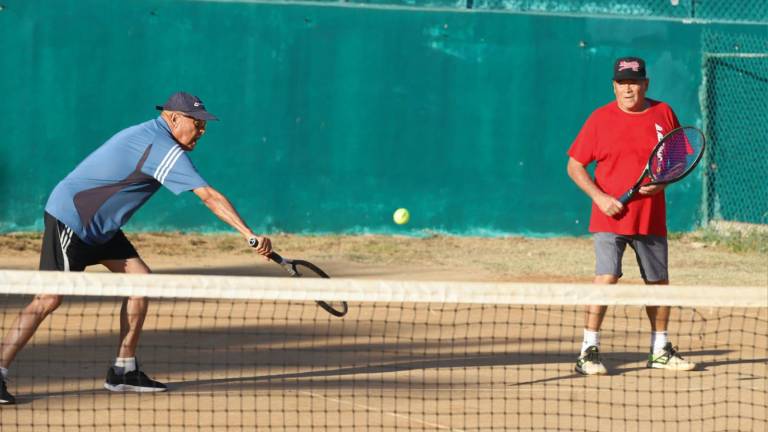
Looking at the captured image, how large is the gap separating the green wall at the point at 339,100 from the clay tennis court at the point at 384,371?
302 cm

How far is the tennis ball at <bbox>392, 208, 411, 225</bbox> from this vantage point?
12906mm

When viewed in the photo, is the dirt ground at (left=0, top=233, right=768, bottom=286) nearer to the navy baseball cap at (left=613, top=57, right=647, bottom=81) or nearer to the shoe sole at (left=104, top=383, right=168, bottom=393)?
the navy baseball cap at (left=613, top=57, right=647, bottom=81)

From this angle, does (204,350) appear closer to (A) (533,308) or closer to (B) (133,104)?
(A) (533,308)

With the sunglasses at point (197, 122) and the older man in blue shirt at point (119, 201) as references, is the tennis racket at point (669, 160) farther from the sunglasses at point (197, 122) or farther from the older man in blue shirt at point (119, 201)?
the sunglasses at point (197, 122)

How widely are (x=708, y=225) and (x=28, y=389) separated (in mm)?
9290

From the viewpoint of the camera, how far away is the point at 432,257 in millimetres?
11766

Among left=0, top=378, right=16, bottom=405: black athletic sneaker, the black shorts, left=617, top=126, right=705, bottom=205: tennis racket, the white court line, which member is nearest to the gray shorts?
left=617, top=126, right=705, bottom=205: tennis racket

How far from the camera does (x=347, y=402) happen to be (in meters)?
5.84

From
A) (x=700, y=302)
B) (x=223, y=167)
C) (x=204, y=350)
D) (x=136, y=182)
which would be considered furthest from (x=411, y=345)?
(x=223, y=167)

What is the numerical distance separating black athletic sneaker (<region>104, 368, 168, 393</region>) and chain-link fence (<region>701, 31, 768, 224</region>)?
879 centimetres

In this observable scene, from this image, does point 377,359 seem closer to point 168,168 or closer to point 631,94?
point 168,168

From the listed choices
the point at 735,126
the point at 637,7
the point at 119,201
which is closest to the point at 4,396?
the point at 119,201

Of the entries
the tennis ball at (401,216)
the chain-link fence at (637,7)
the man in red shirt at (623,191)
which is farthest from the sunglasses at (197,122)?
the chain-link fence at (637,7)

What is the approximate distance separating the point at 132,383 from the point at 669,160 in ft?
9.94
